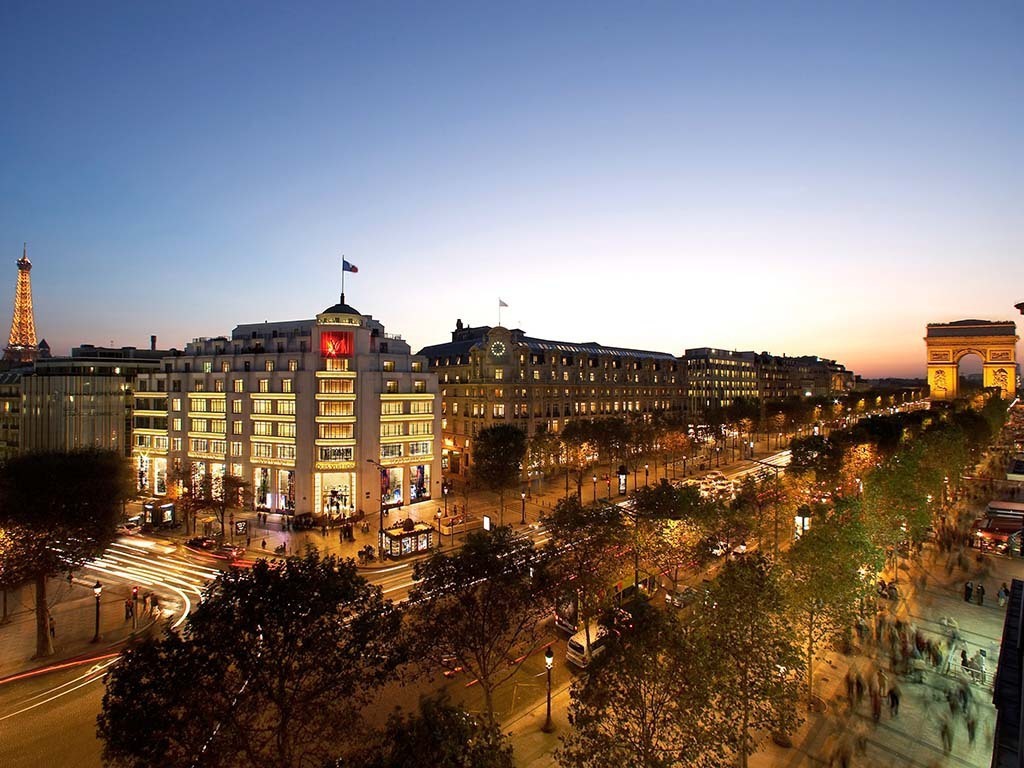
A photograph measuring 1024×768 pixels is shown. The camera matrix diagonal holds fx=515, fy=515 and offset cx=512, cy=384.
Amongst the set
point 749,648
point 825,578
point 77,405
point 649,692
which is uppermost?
point 77,405

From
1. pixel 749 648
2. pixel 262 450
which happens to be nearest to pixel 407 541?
pixel 262 450

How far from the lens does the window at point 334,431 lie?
6894 cm

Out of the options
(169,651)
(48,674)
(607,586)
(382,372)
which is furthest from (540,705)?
(382,372)

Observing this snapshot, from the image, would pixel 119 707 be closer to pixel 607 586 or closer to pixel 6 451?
pixel 607 586

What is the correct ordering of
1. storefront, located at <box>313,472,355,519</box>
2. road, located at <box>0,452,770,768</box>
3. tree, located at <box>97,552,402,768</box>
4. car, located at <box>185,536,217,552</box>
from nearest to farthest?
tree, located at <box>97,552,402,768</box> → road, located at <box>0,452,770,768</box> → car, located at <box>185,536,217,552</box> → storefront, located at <box>313,472,355,519</box>

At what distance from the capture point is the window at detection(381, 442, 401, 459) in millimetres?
72075

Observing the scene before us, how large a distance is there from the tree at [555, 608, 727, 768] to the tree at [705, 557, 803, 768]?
152 cm

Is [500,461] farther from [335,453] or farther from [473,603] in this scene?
[473,603]

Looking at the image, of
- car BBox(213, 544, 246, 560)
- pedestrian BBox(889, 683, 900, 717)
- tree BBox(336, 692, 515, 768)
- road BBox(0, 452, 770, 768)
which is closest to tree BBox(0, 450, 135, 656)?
road BBox(0, 452, 770, 768)

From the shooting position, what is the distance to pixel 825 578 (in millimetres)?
27188

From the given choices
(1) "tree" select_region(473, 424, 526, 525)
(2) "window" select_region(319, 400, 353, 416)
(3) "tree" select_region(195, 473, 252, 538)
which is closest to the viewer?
(3) "tree" select_region(195, 473, 252, 538)

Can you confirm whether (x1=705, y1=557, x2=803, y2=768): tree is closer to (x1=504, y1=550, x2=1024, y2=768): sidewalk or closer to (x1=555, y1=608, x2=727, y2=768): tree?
(x1=555, y1=608, x2=727, y2=768): tree

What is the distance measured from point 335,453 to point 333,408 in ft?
19.8

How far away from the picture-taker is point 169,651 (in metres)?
16.4
